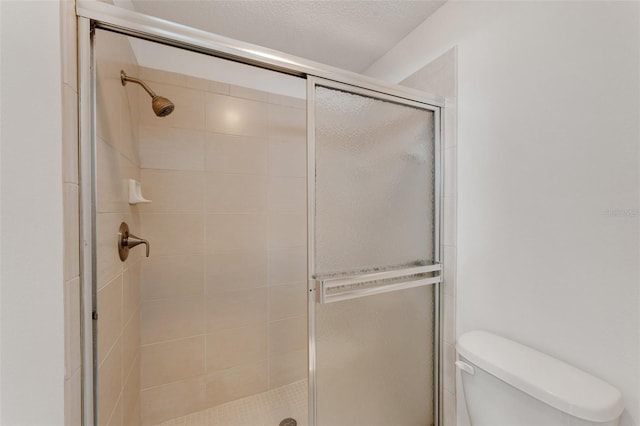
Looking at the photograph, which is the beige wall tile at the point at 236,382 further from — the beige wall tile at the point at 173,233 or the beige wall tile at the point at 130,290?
the beige wall tile at the point at 173,233

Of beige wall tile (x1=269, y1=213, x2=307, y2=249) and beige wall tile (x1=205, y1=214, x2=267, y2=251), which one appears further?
beige wall tile (x1=269, y1=213, x2=307, y2=249)

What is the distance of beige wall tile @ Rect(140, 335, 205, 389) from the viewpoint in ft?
4.97

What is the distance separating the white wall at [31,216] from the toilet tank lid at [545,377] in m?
1.21

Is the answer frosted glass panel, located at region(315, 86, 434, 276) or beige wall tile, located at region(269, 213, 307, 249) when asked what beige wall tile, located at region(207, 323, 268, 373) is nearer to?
beige wall tile, located at region(269, 213, 307, 249)

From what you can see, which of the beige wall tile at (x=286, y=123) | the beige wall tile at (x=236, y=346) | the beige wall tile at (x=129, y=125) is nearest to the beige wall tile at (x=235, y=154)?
the beige wall tile at (x=286, y=123)

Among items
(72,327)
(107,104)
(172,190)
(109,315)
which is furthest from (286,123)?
(72,327)

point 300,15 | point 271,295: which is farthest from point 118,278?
point 300,15

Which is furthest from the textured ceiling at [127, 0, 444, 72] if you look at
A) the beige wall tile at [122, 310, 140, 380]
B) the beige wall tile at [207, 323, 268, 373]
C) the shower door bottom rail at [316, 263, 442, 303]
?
the beige wall tile at [207, 323, 268, 373]

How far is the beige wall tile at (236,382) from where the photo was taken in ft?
5.47

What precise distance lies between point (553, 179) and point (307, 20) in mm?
1323

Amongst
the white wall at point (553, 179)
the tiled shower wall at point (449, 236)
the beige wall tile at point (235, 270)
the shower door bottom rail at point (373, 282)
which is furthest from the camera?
the beige wall tile at point (235, 270)

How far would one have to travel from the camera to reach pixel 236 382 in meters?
1.73

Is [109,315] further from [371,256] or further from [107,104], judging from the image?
[371,256]

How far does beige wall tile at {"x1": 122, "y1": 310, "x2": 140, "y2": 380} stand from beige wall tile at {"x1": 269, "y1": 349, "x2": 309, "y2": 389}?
0.80m
